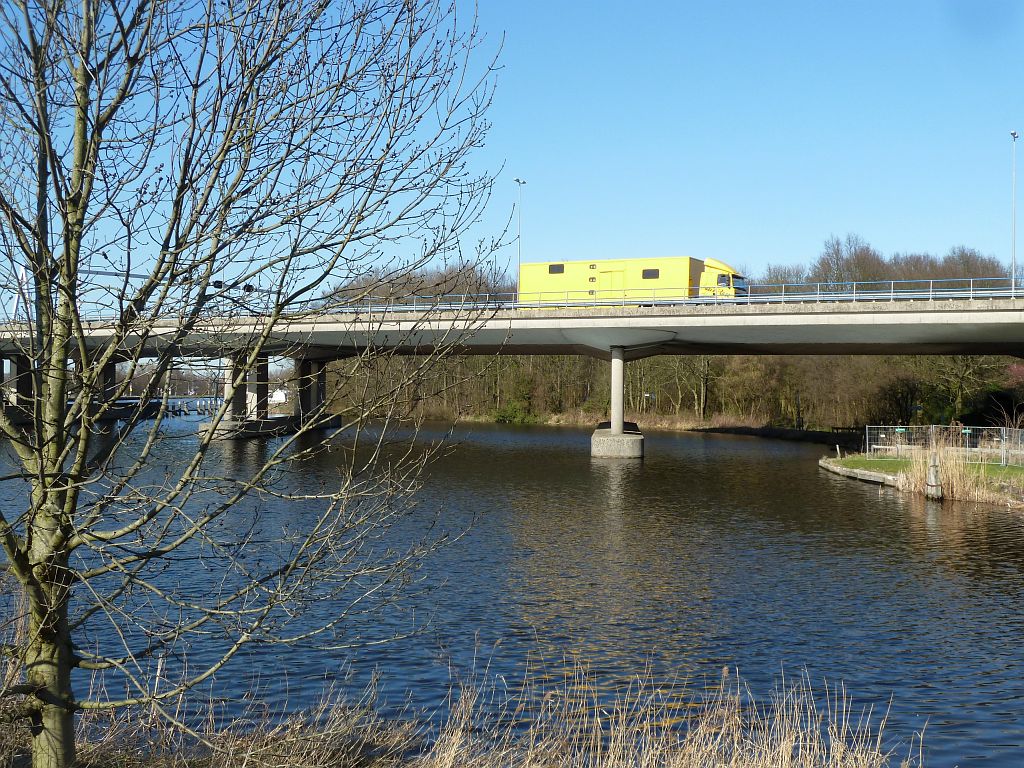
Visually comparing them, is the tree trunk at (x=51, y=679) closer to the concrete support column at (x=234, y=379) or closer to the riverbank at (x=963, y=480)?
the concrete support column at (x=234, y=379)

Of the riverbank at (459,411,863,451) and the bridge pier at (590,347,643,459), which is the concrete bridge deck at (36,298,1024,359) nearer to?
the bridge pier at (590,347,643,459)

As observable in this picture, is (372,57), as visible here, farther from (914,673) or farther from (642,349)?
(642,349)

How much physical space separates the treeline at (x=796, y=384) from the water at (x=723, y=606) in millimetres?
30010

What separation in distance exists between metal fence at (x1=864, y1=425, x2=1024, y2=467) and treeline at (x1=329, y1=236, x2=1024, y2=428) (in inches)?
420

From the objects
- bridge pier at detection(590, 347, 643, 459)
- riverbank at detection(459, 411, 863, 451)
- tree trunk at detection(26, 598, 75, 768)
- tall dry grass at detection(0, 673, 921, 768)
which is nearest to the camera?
tree trunk at detection(26, 598, 75, 768)

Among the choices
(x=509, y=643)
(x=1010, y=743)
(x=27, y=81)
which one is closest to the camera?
(x=27, y=81)

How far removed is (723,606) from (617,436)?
33.2 m

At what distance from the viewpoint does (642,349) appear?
53.7m

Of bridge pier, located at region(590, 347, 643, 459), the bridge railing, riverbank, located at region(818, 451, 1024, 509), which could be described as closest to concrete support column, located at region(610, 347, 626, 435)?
bridge pier, located at region(590, 347, 643, 459)

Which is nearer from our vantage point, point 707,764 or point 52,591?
point 52,591

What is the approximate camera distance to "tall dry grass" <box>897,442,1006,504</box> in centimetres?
3153

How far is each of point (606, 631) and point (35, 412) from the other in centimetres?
1108

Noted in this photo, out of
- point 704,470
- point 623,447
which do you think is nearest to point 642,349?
point 623,447

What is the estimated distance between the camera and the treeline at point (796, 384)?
193ft
